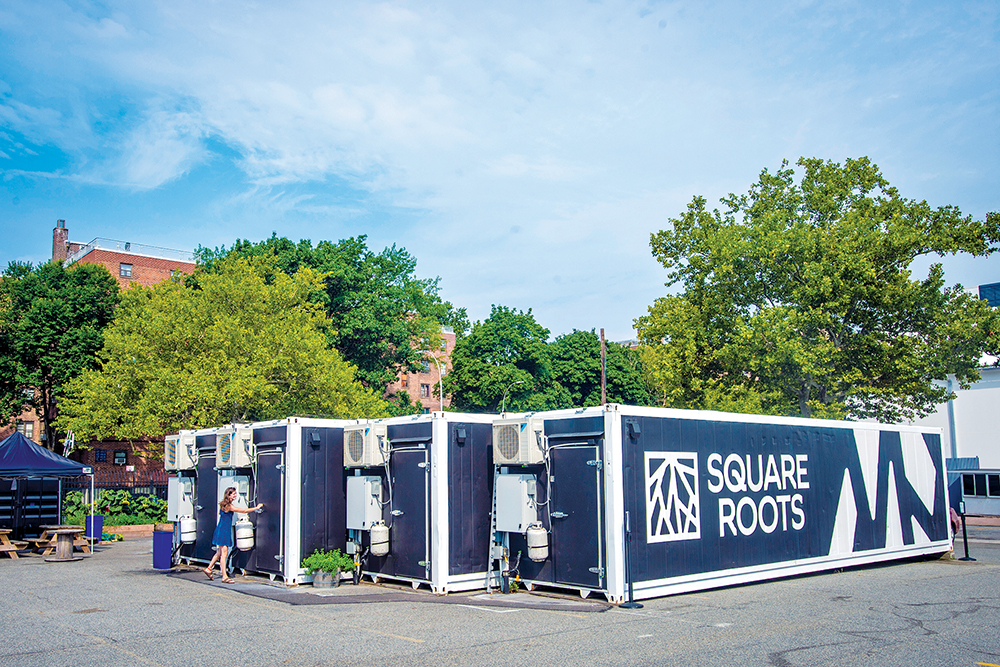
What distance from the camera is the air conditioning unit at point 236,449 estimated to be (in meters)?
15.4

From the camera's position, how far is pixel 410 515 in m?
13.6

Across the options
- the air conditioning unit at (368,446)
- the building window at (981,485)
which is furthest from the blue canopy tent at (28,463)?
the building window at (981,485)

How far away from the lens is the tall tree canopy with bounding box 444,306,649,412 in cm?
5731

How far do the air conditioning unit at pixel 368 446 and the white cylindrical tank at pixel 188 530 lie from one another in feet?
16.0

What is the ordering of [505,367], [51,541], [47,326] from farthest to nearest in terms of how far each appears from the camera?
[505,367]
[47,326]
[51,541]

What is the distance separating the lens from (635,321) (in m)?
32.8

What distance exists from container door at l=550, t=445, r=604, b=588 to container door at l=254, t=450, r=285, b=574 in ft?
16.5

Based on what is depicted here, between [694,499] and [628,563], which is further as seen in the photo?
[694,499]

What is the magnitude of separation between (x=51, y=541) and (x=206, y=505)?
20.1 ft

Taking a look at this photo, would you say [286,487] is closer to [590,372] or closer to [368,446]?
[368,446]

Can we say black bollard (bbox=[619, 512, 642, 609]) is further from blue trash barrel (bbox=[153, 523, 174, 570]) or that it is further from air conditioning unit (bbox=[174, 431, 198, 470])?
air conditioning unit (bbox=[174, 431, 198, 470])

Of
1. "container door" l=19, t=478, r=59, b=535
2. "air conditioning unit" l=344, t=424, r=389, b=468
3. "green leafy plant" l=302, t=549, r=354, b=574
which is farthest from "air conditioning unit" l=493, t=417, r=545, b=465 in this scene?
"container door" l=19, t=478, r=59, b=535

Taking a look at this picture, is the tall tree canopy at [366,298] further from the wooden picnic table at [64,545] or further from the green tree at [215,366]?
the wooden picnic table at [64,545]

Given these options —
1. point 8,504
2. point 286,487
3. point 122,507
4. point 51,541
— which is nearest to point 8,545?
point 51,541
